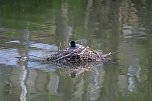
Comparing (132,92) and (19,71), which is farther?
(19,71)

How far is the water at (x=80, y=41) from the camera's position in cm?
972

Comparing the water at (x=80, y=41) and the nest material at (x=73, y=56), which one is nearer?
the water at (x=80, y=41)

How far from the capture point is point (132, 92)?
387 inches

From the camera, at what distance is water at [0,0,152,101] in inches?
383

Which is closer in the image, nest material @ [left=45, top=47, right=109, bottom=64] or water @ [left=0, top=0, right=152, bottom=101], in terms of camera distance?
water @ [left=0, top=0, right=152, bottom=101]

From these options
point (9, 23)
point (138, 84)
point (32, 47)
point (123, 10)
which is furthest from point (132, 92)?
point (123, 10)

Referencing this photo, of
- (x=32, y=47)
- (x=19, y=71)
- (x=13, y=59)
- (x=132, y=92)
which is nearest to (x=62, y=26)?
(x=32, y=47)

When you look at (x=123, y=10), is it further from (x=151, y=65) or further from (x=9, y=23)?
(x=151, y=65)

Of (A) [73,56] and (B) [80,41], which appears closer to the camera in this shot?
(A) [73,56]

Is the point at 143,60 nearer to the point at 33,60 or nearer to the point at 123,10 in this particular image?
the point at 33,60

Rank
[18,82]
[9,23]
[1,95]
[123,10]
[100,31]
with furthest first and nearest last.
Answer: [123,10] < [9,23] < [100,31] < [18,82] < [1,95]

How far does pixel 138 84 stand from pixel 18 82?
2.41m

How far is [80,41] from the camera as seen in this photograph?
47.3ft

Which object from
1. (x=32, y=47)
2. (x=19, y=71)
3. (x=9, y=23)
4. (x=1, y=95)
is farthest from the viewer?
(x=9, y=23)
